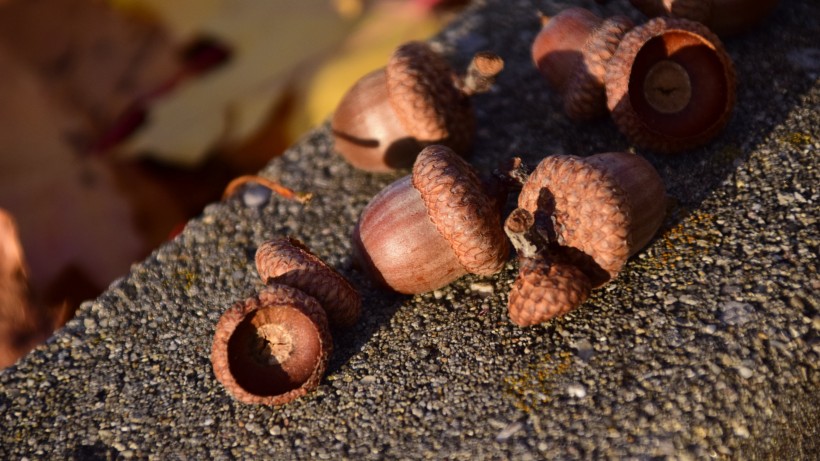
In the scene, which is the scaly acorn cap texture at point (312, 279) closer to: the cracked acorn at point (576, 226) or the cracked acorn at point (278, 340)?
the cracked acorn at point (278, 340)

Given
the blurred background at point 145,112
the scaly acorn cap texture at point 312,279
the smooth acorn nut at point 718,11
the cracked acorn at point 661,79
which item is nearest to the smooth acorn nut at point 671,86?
the cracked acorn at point 661,79

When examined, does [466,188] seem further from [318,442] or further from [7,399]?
[7,399]

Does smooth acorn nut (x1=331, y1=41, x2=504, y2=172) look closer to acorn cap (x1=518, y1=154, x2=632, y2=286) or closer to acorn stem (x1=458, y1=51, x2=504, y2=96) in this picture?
acorn stem (x1=458, y1=51, x2=504, y2=96)

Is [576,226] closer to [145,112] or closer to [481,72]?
[481,72]

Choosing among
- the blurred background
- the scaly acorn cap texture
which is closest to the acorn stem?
the scaly acorn cap texture

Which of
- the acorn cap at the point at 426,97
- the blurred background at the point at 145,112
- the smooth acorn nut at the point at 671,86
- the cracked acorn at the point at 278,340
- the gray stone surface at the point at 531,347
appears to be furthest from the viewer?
the blurred background at the point at 145,112

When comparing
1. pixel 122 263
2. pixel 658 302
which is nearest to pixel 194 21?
pixel 122 263

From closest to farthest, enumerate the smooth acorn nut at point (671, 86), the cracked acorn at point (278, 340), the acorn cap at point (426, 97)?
the cracked acorn at point (278, 340) < the smooth acorn nut at point (671, 86) < the acorn cap at point (426, 97)

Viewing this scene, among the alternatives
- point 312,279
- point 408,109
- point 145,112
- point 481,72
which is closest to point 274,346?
point 312,279
